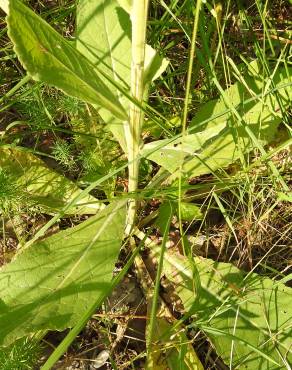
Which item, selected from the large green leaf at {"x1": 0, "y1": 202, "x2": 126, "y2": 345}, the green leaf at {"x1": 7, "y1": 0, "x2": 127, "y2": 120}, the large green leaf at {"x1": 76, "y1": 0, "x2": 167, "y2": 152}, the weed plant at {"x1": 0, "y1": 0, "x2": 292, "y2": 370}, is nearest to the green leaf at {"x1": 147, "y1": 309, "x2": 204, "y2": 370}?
the weed plant at {"x1": 0, "y1": 0, "x2": 292, "y2": 370}

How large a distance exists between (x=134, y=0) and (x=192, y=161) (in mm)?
749

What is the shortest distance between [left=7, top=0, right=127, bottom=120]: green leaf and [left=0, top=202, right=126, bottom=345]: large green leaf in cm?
48

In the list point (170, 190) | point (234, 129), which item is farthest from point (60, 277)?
point (234, 129)

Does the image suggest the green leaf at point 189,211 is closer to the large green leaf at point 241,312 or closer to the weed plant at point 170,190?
the weed plant at point 170,190

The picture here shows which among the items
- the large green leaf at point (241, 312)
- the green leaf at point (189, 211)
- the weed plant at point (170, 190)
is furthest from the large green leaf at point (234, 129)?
the large green leaf at point (241, 312)

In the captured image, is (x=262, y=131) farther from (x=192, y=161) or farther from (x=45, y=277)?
(x=45, y=277)

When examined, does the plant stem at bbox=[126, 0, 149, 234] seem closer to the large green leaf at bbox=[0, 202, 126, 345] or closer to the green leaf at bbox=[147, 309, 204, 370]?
the large green leaf at bbox=[0, 202, 126, 345]

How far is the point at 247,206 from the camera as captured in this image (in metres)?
2.02

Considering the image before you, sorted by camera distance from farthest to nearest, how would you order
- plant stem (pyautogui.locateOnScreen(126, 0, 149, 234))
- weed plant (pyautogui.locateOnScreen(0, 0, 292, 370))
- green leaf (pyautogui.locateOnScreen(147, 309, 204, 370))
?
green leaf (pyautogui.locateOnScreen(147, 309, 204, 370)) → weed plant (pyautogui.locateOnScreen(0, 0, 292, 370)) → plant stem (pyautogui.locateOnScreen(126, 0, 149, 234))

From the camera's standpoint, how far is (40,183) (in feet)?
6.82

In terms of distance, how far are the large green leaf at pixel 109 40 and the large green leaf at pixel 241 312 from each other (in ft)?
1.76

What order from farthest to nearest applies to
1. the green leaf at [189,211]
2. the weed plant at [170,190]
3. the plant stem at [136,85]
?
1. the green leaf at [189,211]
2. the weed plant at [170,190]
3. the plant stem at [136,85]

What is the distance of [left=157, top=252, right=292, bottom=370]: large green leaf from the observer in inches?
70.7

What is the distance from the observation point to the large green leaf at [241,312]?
1795 mm
